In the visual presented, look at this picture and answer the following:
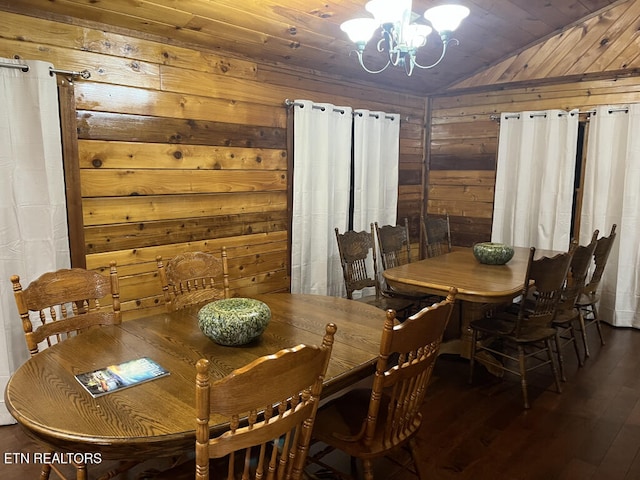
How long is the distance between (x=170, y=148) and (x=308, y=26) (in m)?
1.23

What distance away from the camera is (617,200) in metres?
4.07

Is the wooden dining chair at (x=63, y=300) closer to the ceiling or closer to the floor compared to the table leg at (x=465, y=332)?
closer to the ceiling

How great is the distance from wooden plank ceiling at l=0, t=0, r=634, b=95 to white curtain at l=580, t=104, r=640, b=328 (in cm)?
97

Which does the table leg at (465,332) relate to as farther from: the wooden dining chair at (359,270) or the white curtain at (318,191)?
the white curtain at (318,191)

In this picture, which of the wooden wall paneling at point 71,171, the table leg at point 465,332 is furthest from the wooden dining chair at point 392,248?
the wooden wall paneling at point 71,171

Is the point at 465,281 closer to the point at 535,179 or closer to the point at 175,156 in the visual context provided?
the point at 175,156

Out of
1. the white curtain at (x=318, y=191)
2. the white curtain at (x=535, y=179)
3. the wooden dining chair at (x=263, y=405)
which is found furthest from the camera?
the white curtain at (x=535, y=179)

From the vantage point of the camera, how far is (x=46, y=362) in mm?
1578

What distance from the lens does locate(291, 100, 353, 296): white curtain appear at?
3.78m

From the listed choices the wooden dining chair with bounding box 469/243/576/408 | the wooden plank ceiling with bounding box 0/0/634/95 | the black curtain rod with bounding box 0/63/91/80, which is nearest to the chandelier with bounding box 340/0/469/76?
the wooden plank ceiling with bounding box 0/0/634/95

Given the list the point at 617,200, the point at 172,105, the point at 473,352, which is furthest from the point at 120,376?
the point at 617,200

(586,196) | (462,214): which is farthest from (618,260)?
(462,214)

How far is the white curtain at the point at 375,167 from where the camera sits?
14.0 ft

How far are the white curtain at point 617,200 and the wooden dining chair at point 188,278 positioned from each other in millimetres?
3488
